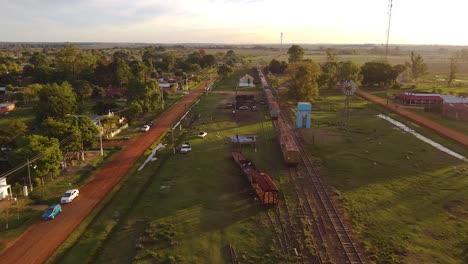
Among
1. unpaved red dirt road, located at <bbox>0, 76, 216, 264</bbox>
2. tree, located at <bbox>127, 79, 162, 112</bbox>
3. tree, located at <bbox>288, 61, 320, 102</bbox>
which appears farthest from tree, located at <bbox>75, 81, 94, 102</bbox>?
tree, located at <bbox>288, 61, 320, 102</bbox>

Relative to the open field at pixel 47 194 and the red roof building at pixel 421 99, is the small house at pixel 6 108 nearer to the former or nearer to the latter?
the open field at pixel 47 194

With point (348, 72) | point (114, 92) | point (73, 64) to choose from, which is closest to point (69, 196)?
point (114, 92)

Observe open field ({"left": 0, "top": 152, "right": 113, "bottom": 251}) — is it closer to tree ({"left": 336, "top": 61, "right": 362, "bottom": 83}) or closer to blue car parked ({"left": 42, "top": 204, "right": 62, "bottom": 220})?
blue car parked ({"left": 42, "top": 204, "right": 62, "bottom": 220})

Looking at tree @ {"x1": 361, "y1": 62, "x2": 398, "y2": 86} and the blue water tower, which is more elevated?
tree @ {"x1": 361, "y1": 62, "x2": 398, "y2": 86}

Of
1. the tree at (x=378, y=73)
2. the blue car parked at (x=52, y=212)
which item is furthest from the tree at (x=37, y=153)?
the tree at (x=378, y=73)

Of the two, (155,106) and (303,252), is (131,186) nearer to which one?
(303,252)

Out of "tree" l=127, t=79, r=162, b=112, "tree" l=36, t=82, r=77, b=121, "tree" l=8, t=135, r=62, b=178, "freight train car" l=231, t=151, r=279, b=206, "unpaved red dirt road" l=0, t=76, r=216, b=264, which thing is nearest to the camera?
"unpaved red dirt road" l=0, t=76, r=216, b=264

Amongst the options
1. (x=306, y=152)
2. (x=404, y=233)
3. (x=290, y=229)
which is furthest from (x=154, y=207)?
(x=306, y=152)
